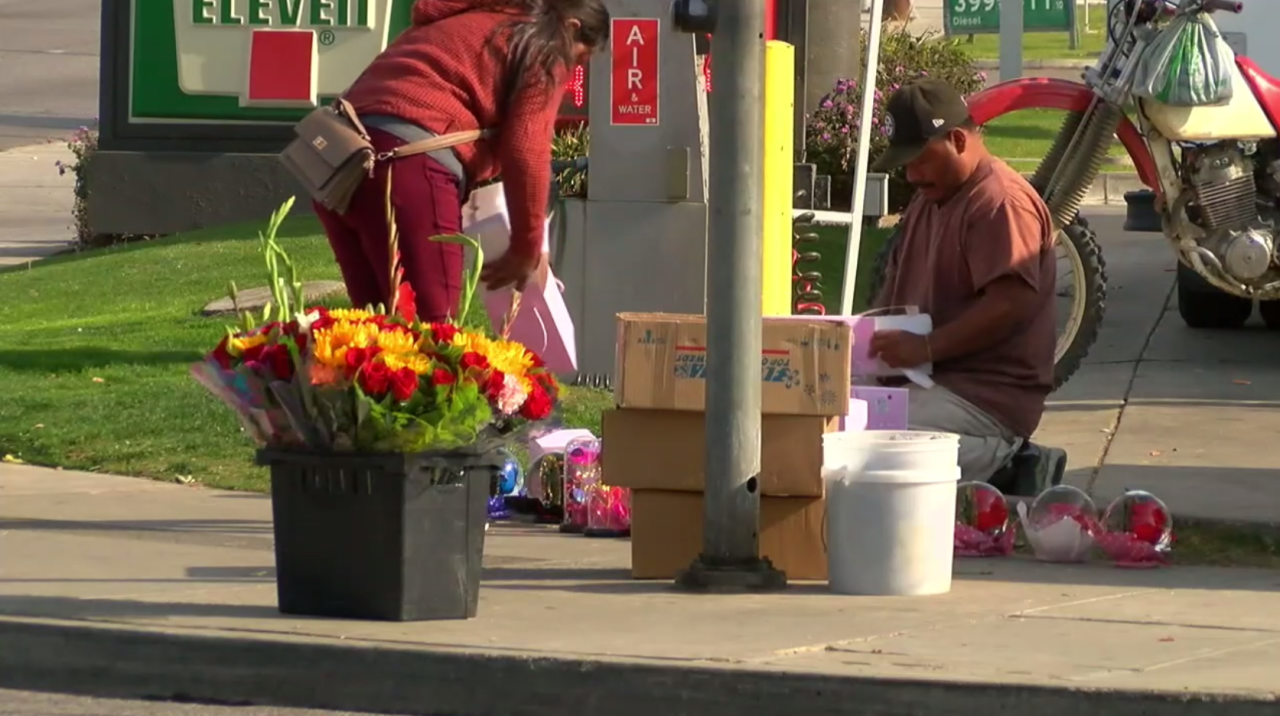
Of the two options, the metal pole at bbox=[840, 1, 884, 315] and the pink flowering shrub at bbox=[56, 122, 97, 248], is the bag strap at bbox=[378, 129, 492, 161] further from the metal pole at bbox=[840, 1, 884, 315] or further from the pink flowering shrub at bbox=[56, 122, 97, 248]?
the pink flowering shrub at bbox=[56, 122, 97, 248]

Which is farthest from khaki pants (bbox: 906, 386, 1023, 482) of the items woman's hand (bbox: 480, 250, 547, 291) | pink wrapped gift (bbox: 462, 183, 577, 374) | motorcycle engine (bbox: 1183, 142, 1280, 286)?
motorcycle engine (bbox: 1183, 142, 1280, 286)

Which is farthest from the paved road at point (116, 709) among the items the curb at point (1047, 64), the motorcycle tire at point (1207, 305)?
the curb at point (1047, 64)

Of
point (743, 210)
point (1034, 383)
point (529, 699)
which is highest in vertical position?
point (743, 210)

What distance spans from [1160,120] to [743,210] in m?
3.91

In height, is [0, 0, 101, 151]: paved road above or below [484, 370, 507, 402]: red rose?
above

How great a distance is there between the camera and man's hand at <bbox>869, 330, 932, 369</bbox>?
7.03 meters

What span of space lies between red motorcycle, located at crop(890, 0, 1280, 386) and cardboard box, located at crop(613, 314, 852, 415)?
3208 mm

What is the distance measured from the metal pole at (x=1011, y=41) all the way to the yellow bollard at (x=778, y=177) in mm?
8103

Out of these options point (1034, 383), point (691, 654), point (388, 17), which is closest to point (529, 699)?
point (691, 654)

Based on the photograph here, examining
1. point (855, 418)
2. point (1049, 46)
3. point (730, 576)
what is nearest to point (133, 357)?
point (855, 418)

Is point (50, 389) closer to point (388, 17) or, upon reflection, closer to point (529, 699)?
point (529, 699)

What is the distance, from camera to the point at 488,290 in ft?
22.7

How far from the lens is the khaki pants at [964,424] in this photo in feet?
23.1

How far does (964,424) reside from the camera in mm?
7062
